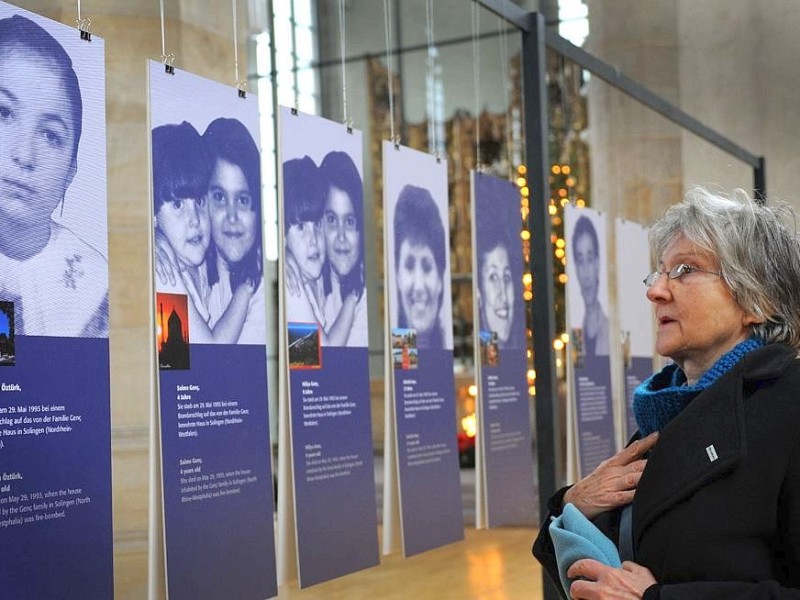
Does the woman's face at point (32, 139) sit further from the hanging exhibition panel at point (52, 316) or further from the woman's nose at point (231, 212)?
the woman's nose at point (231, 212)

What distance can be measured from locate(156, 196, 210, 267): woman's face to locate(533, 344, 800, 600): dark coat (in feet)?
6.58

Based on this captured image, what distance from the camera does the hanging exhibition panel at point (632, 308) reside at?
8.70 meters

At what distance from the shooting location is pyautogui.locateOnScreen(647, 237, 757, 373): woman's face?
260 cm

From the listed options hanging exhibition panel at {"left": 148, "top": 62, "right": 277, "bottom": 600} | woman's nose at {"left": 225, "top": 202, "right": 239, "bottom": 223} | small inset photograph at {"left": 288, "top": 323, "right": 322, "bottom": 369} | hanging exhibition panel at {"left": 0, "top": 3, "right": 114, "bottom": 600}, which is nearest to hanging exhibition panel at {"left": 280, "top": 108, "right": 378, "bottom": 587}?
small inset photograph at {"left": 288, "top": 323, "right": 322, "bottom": 369}

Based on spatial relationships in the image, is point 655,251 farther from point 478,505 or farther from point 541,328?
point 478,505

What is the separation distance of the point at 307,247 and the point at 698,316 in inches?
93.8

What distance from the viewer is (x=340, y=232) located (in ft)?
16.3

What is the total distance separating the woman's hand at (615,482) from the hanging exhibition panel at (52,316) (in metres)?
1.52

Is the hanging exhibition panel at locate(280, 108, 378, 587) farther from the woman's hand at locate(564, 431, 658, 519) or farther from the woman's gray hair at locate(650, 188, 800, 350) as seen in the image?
the woman's gray hair at locate(650, 188, 800, 350)

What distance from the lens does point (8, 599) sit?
127 inches

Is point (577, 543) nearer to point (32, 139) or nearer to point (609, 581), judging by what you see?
point (609, 581)

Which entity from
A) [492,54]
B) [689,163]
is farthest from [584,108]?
[689,163]

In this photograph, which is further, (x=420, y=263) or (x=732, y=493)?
(x=420, y=263)

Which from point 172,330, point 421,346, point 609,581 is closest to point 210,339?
point 172,330
